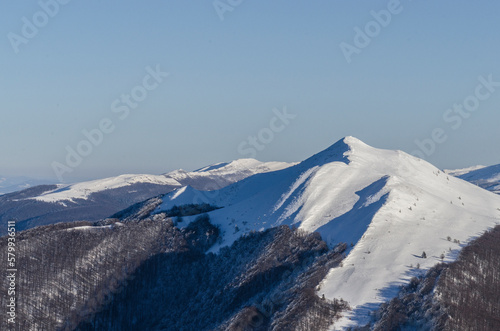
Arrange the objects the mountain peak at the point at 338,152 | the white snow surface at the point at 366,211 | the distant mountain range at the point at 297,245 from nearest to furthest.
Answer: the distant mountain range at the point at 297,245 < the white snow surface at the point at 366,211 < the mountain peak at the point at 338,152

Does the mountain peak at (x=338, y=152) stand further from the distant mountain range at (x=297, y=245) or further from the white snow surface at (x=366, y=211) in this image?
the distant mountain range at (x=297, y=245)

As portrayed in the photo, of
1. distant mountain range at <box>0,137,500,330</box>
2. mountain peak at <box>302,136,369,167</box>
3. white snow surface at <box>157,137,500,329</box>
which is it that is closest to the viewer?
distant mountain range at <box>0,137,500,330</box>

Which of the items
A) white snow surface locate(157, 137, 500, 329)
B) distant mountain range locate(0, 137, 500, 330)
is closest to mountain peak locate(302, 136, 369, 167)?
white snow surface locate(157, 137, 500, 329)

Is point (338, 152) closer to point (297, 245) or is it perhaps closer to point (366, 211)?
point (366, 211)

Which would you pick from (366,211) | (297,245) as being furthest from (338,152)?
(297,245)

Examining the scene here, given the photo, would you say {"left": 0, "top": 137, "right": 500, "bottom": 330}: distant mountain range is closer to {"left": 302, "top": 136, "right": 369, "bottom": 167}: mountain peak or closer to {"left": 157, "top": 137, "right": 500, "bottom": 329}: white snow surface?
{"left": 157, "top": 137, "right": 500, "bottom": 329}: white snow surface

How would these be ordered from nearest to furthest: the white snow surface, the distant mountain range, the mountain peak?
the distant mountain range → the white snow surface → the mountain peak

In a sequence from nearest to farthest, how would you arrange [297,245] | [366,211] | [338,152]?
1. [297,245]
2. [366,211]
3. [338,152]

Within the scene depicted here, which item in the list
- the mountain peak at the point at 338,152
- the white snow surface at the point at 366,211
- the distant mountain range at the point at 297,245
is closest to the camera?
the distant mountain range at the point at 297,245

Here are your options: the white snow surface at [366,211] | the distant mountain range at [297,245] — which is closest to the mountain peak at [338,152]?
the white snow surface at [366,211]
